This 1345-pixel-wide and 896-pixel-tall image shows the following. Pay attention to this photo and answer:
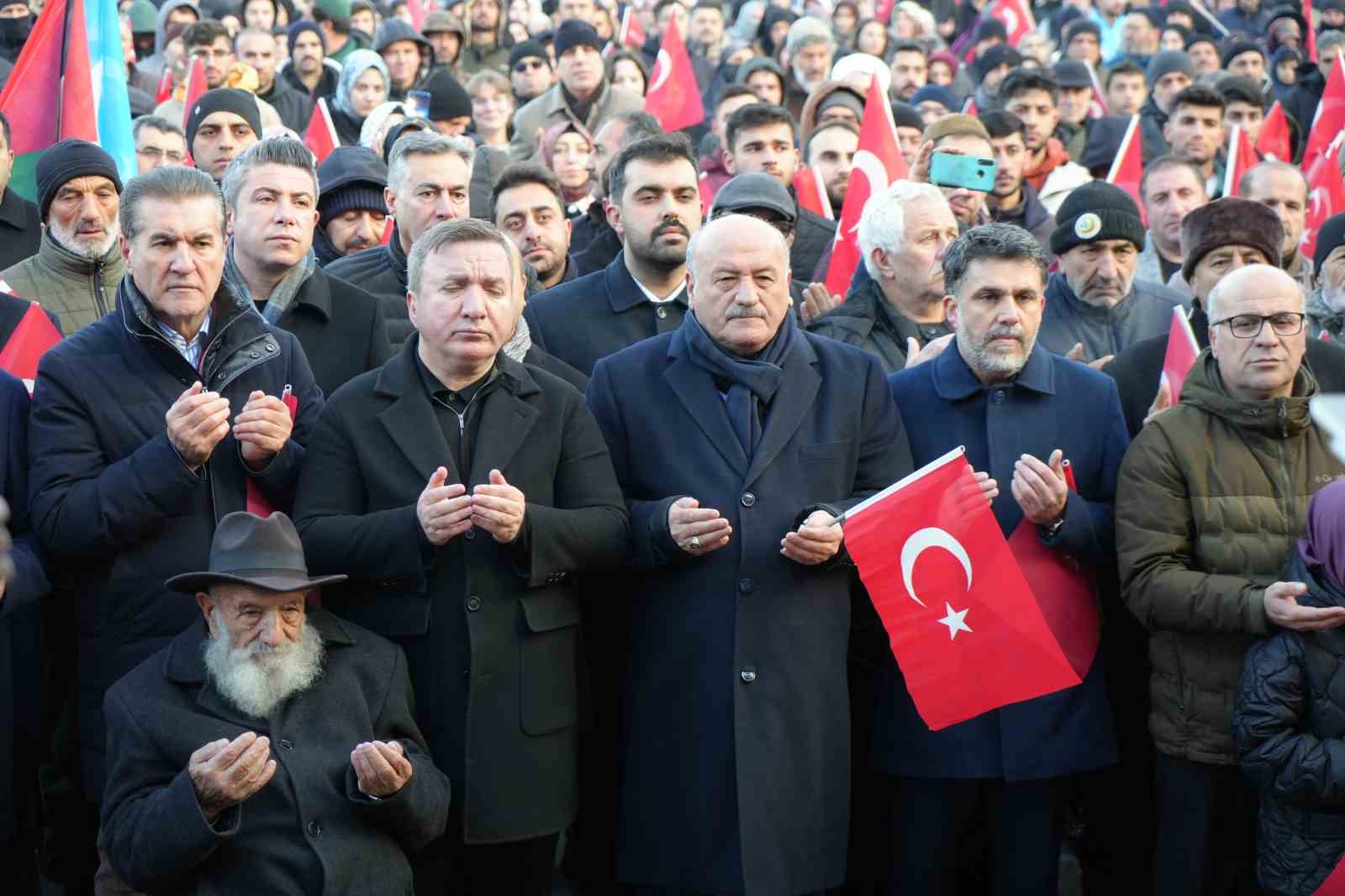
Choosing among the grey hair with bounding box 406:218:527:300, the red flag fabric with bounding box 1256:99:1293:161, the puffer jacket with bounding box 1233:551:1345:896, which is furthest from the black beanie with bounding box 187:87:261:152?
the red flag fabric with bounding box 1256:99:1293:161

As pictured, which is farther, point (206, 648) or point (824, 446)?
point (824, 446)

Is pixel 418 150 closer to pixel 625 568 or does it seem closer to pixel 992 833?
pixel 625 568

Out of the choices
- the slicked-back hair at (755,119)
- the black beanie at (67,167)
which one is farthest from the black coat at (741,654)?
the slicked-back hair at (755,119)

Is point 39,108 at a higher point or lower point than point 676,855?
higher

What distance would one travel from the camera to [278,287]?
590cm

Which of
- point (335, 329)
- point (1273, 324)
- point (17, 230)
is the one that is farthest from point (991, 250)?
point (17, 230)

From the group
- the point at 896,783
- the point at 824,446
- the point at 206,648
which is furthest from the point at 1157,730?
the point at 206,648

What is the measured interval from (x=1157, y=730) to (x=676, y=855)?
61.9 inches

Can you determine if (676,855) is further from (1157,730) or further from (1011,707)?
(1157,730)

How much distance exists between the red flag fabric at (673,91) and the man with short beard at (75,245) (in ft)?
19.9

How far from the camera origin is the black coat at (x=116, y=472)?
471cm

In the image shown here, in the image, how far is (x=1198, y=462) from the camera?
5.20 meters

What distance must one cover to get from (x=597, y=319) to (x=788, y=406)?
1.47 m

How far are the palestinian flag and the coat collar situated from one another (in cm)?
426
